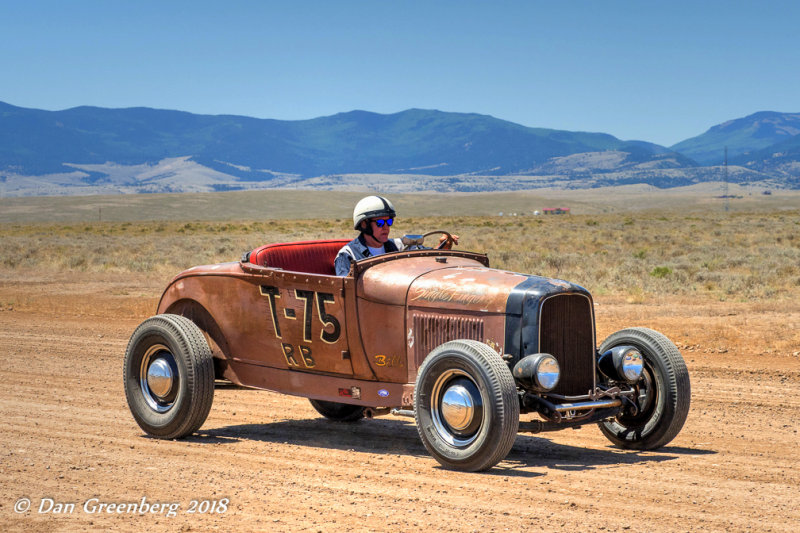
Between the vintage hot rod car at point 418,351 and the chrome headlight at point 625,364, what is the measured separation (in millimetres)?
11

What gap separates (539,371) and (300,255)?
3246 millimetres

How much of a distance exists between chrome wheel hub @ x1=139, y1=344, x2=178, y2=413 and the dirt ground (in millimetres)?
356

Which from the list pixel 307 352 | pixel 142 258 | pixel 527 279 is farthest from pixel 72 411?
pixel 142 258

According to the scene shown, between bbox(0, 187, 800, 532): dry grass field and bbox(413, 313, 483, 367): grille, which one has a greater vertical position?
bbox(413, 313, 483, 367): grille

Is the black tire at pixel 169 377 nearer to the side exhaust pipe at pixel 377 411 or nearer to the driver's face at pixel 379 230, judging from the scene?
the side exhaust pipe at pixel 377 411

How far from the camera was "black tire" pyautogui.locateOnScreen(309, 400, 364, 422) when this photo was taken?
9.52 m

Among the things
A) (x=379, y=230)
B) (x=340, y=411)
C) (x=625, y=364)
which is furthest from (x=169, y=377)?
(x=625, y=364)

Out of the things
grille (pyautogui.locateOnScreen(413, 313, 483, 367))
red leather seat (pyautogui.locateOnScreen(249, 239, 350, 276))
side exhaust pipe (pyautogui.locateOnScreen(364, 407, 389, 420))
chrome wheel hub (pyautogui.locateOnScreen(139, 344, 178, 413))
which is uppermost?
red leather seat (pyautogui.locateOnScreen(249, 239, 350, 276))

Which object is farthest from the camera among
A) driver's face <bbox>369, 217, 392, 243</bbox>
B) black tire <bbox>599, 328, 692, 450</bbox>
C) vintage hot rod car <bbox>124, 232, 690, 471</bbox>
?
driver's face <bbox>369, 217, 392, 243</bbox>

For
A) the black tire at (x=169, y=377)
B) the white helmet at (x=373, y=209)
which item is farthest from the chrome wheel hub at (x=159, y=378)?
the white helmet at (x=373, y=209)

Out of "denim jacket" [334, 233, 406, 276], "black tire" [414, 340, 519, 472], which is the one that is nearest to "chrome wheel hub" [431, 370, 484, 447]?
"black tire" [414, 340, 519, 472]

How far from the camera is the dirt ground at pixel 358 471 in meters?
5.75

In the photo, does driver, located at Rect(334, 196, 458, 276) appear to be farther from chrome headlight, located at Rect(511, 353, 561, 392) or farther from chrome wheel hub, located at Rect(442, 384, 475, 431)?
chrome headlight, located at Rect(511, 353, 561, 392)

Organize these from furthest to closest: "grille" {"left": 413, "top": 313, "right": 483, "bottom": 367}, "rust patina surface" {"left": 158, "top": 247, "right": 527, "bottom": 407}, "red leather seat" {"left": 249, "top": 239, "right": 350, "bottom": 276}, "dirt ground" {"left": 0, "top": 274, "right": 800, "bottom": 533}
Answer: "red leather seat" {"left": 249, "top": 239, "right": 350, "bottom": 276} → "rust patina surface" {"left": 158, "top": 247, "right": 527, "bottom": 407} → "grille" {"left": 413, "top": 313, "right": 483, "bottom": 367} → "dirt ground" {"left": 0, "top": 274, "right": 800, "bottom": 533}
